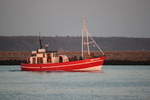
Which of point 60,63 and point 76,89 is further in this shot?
point 60,63

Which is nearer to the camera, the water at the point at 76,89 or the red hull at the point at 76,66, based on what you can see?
the water at the point at 76,89

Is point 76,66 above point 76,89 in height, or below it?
below

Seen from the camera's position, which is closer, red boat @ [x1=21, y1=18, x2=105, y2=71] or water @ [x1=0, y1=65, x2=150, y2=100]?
water @ [x1=0, y1=65, x2=150, y2=100]

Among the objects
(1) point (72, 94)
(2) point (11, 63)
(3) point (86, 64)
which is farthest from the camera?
(2) point (11, 63)

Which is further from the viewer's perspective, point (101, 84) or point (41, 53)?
point (41, 53)

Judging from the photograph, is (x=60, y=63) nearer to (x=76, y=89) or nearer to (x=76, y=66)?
(x=76, y=66)

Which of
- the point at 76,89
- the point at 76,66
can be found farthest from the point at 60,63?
the point at 76,89

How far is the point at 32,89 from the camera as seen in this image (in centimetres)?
6456

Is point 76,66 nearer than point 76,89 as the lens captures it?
No

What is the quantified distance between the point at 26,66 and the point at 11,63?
3494cm

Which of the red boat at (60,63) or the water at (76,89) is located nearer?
the water at (76,89)

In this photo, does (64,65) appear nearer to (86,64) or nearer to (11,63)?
(86,64)

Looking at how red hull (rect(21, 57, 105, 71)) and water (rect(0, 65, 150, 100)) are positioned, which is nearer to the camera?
water (rect(0, 65, 150, 100))

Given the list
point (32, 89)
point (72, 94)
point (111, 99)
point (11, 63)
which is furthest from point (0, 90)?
point (11, 63)
